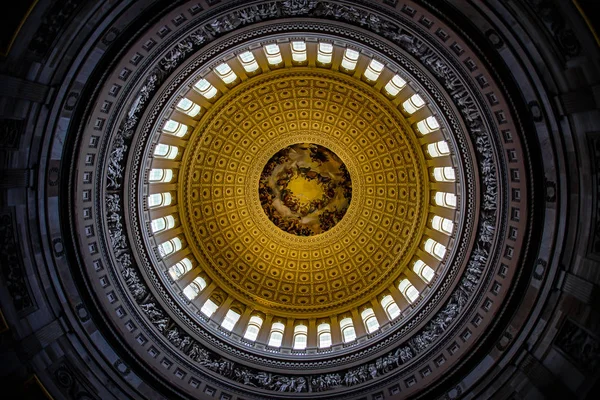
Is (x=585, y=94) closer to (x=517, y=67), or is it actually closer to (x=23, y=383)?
(x=517, y=67)

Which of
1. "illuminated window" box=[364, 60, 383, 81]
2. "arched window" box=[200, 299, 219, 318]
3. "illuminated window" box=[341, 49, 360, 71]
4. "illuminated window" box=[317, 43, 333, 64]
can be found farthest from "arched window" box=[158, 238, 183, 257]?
"illuminated window" box=[364, 60, 383, 81]

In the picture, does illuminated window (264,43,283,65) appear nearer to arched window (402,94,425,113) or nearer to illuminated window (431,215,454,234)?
arched window (402,94,425,113)

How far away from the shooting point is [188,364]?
57.8 ft

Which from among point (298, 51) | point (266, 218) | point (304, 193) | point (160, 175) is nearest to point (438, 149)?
point (298, 51)

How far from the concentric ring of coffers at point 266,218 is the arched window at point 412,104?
7cm

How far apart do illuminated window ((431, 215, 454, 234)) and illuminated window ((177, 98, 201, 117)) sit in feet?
50.8

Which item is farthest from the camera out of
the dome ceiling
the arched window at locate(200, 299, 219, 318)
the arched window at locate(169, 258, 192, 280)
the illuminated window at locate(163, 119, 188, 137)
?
the arched window at locate(200, 299, 219, 318)

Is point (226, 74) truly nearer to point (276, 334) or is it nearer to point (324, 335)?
point (276, 334)

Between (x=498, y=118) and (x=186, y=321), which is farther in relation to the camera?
(x=186, y=321)

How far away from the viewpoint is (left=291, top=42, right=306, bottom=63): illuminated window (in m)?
20.0

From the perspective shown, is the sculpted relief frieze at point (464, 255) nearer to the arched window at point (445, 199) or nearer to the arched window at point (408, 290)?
the arched window at point (408, 290)

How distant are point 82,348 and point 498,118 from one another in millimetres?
18098

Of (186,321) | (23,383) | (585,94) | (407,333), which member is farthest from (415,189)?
(23,383)

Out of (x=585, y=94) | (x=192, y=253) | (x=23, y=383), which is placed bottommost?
(x=23, y=383)
